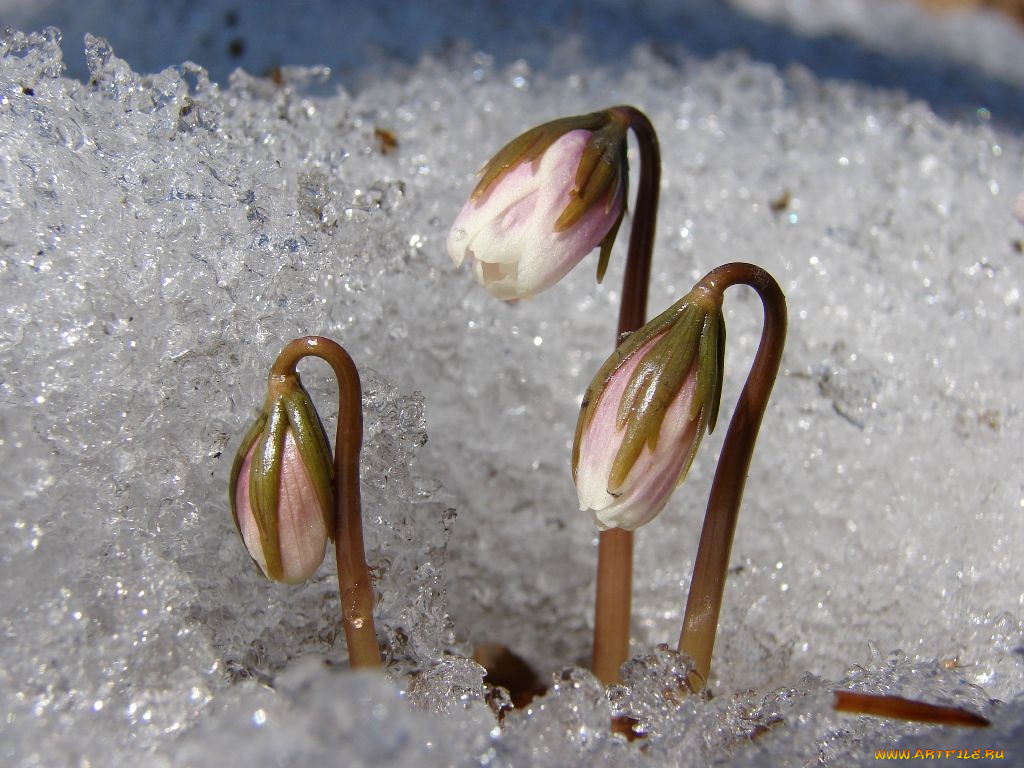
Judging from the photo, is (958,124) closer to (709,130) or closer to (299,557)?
(709,130)

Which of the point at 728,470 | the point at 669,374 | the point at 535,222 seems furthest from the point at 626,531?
the point at 535,222

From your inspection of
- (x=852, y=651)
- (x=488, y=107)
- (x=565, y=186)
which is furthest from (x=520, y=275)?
(x=488, y=107)

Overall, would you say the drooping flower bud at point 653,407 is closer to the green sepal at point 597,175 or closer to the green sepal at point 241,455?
the green sepal at point 597,175

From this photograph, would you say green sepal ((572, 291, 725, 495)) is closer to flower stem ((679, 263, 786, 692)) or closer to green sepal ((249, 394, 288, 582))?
flower stem ((679, 263, 786, 692))

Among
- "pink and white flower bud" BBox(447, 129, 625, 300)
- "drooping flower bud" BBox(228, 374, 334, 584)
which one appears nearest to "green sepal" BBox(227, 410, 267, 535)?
"drooping flower bud" BBox(228, 374, 334, 584)

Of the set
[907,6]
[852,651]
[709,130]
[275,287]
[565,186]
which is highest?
[907,6]

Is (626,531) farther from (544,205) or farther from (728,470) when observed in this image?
(544,205)

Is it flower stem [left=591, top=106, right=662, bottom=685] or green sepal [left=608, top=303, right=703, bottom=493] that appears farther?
flower stem [left=591, top=106, right=662, bottom=685]
